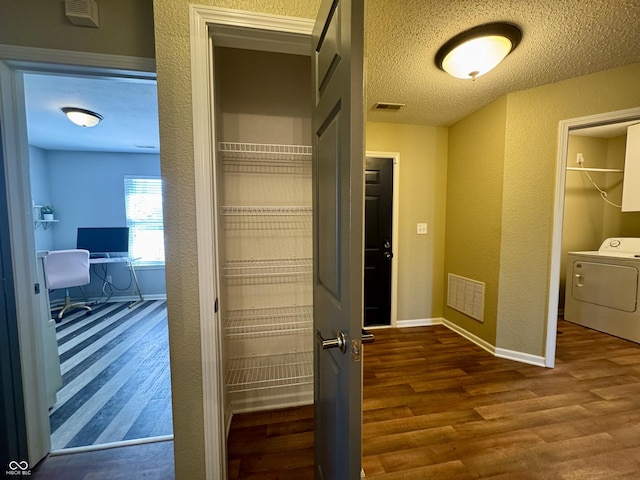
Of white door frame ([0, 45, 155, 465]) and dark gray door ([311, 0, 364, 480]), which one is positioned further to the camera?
white door frame ([0, 45, 155, 465])

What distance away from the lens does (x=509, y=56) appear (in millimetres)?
1783

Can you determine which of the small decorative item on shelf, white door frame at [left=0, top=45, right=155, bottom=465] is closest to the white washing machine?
white door frame at [left=0, top=45, right=155, bottom=465]

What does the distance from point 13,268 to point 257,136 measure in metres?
1.43

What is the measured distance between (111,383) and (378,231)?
2818mm

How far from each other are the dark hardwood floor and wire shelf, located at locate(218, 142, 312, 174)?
1661 millimetres

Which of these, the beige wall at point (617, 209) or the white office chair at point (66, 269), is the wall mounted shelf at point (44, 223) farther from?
the beige wall at point (617, 209)

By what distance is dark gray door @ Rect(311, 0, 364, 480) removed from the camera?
67cm

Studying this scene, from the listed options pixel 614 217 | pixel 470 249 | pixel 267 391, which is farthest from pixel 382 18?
pixel 614 217

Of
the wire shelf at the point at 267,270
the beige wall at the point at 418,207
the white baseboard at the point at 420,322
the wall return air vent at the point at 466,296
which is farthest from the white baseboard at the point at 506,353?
the wire shelf at the point at 267,270

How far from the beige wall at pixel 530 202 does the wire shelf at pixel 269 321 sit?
6.28ft

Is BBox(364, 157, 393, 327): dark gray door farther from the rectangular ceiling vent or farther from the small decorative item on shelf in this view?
the small decorative item on shelf

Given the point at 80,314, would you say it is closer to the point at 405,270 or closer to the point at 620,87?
the point at 405,270

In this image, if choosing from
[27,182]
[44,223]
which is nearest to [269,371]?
[27,182]

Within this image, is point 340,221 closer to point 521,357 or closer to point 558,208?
point 558,208
